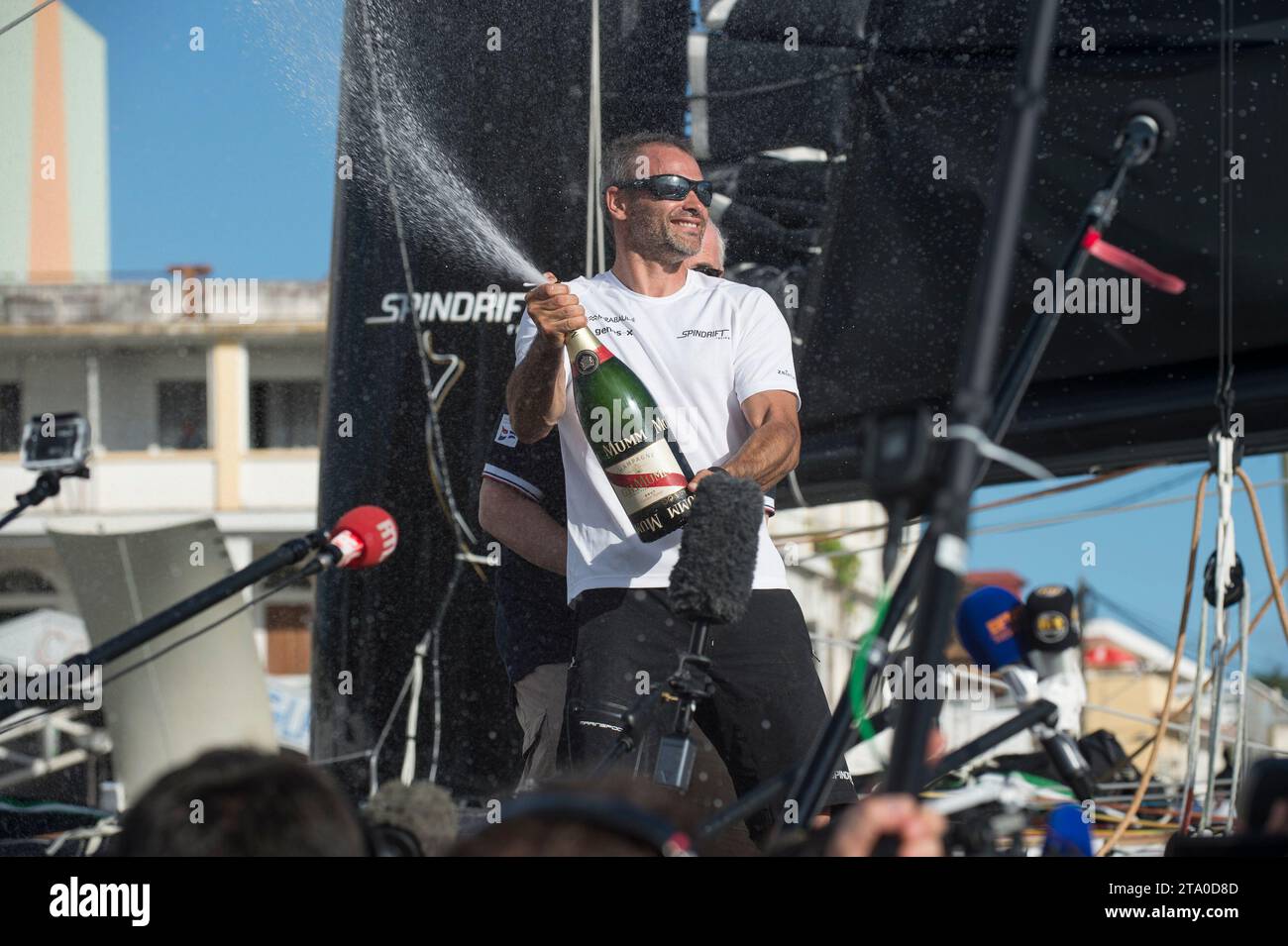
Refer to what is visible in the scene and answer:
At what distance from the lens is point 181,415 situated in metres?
21.5

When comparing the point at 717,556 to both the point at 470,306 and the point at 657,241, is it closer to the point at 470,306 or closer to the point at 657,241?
the point at 657,241

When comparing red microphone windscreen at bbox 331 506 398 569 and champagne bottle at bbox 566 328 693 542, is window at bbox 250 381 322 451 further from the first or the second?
champagne bottle at bbox 566 328 693 542

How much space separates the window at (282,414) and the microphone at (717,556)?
18364 millimetres

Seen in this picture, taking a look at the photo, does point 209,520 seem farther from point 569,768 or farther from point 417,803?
point 417,803

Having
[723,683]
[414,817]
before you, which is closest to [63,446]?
[723,683]

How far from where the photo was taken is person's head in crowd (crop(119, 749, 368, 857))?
1.24 meters

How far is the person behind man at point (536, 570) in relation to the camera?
11.2 ft

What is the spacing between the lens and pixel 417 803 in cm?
185

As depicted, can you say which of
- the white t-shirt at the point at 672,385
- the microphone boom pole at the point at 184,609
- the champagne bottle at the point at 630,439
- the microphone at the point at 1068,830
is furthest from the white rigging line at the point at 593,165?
the microphone at the point at 1068,830

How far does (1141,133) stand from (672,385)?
45.7 inches

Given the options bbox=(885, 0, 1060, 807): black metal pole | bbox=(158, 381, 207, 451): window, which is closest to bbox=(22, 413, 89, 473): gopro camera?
bbox=(885, 0, 1060, 807): black metal pole

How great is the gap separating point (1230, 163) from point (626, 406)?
1828mm
